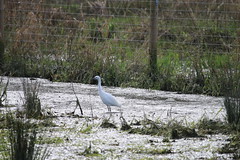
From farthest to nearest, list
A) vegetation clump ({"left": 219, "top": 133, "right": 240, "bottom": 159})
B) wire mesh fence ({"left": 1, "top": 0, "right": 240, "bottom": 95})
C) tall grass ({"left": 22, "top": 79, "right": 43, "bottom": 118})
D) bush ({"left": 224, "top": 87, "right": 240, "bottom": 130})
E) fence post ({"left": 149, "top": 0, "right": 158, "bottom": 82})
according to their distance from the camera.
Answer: wire mesh fence ({"left": 1, "top": 0, "right": 240, "bottom": 95}), fence post ({"left": 149, "top": 0, "right": 158, "bottom": 82}), tall grass ({"left": 22, "top": 79, "right": 43, "bottom": 118}), bush ({"left": 224, "top": 87, "right": 240, "bottom": 130}), vegetation clump ({"left": 219, "top": 133, "right": 240, "bottom": 159})

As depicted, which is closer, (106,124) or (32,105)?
(106,124)

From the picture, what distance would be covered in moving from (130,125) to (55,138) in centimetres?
96

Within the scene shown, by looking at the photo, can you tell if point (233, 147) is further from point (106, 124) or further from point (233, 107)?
point (106, 124)

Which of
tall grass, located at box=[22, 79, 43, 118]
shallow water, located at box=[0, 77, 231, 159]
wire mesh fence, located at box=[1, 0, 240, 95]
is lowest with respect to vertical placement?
shallow water, located at box=[0, 77, 231, 159]

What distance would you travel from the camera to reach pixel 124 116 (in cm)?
683

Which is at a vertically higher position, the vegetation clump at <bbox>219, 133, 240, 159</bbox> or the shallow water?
the vegetation clump at <bbox>219, 133, 240, 159</bbox>

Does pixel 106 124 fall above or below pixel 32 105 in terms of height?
below

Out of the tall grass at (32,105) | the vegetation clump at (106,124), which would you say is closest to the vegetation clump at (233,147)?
the vegetation clump at (106,124)

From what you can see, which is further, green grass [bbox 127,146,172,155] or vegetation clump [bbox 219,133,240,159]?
green grass [bbox 127,146,172,155]

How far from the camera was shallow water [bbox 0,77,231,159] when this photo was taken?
5188mm


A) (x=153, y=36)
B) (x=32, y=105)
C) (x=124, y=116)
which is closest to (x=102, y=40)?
(x=153, y=36)

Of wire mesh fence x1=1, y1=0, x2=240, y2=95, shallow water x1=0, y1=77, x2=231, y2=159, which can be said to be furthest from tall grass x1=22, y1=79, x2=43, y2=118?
wire mesh fence x1=1, y1=0, x2=240, y2=95

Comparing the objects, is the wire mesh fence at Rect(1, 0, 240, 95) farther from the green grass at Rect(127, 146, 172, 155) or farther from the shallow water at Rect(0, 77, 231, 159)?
the green grass at Rect(127, 146, 172, 155)

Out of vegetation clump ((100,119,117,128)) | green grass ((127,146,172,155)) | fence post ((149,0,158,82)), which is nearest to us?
green grass ((127,146,172,155))
